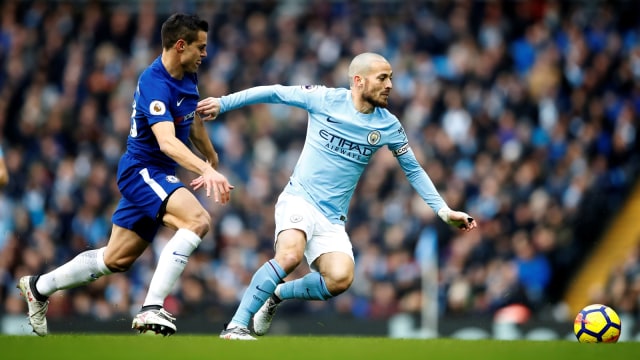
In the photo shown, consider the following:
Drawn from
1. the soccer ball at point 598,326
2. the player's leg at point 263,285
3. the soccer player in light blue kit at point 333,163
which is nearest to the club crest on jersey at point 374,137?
the soccer player in light blue kit at point 333,163

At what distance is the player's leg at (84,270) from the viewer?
28.5 feet

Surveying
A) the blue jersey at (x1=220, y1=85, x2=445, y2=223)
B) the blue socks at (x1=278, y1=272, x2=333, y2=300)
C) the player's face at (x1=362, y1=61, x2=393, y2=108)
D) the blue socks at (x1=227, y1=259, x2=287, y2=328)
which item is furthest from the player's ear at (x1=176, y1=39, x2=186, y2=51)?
the blue socks at (x1=278, y1=272, x2=333, y2=300)

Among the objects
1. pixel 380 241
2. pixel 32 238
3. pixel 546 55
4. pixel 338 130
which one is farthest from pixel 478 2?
pixel 338 130

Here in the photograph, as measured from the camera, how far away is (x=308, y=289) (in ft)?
29.7

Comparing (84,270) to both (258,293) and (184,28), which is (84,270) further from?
(184,28)

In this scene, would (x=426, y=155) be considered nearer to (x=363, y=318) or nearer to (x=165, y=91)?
(x=363, y=318)

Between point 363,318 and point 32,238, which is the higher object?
point 32,238

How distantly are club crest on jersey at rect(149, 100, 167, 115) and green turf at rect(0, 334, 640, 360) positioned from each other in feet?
5.44

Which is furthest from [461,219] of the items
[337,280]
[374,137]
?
[337,280]

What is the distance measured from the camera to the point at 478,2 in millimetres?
19859

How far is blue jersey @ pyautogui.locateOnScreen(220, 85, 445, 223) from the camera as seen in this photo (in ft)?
29.6

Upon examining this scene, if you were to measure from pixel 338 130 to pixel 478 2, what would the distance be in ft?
37.8

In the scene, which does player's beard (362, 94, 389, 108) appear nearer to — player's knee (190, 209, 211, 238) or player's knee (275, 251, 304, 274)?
player's knee (275, 251, 304, 274)

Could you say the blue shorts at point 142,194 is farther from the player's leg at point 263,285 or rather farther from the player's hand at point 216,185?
the player's leg at point 263,285
